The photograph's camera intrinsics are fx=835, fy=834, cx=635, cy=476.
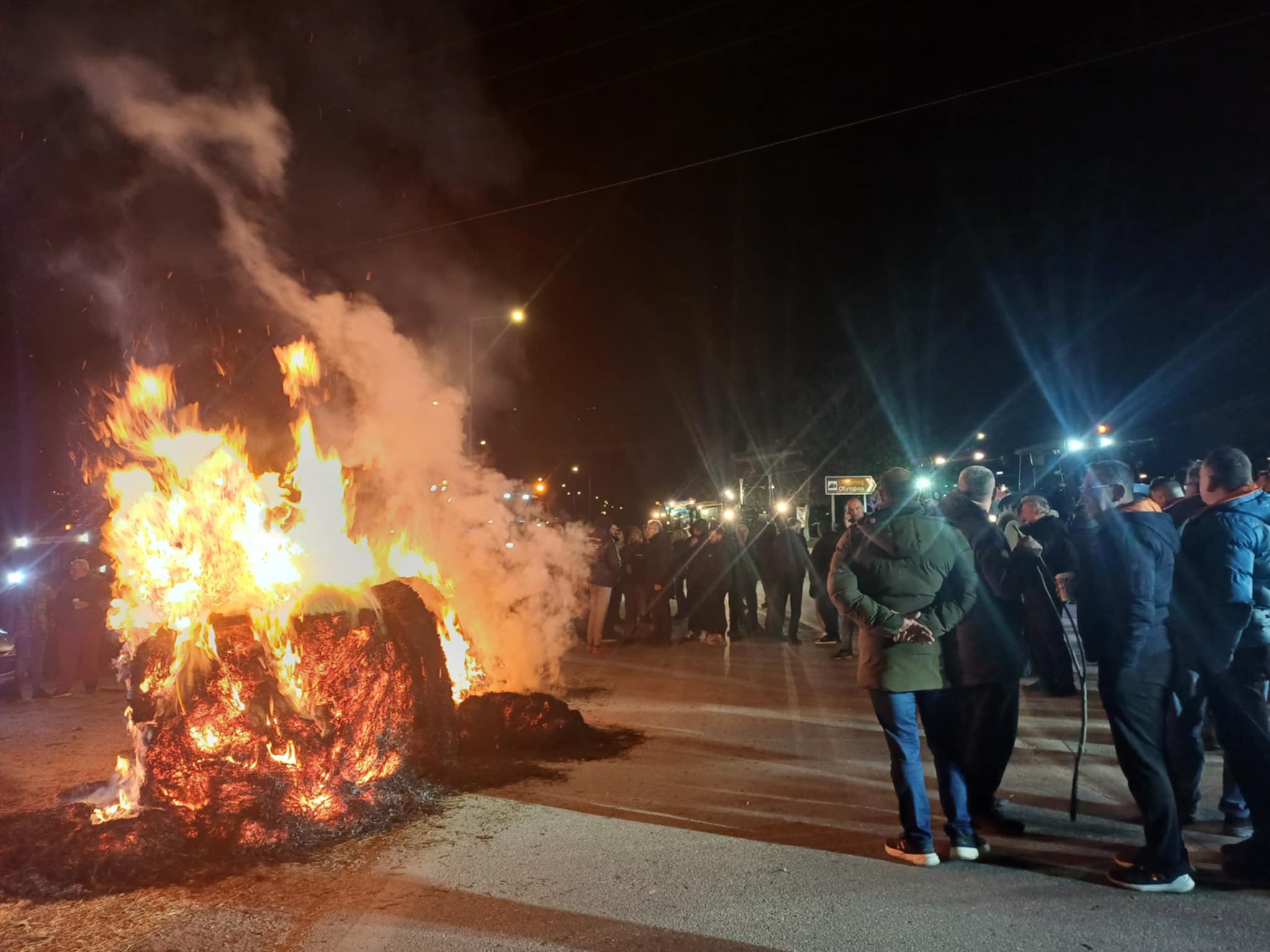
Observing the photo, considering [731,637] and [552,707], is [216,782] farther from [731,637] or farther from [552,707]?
[731,637]

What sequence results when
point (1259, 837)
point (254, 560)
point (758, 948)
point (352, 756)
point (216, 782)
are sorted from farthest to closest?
point (254, 560)
point (352, 756)
point (216, 782)
point (1259, 837)
point (758, 948)

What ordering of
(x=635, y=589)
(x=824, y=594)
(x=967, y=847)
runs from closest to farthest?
(x=967, y=847) < (x=824, y=594) < (x=635, y=589)

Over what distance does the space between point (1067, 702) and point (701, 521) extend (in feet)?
A: 22.6

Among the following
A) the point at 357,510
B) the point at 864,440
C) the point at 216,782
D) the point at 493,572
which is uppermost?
the point at 864,440

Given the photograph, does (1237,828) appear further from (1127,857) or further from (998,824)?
(998,824)

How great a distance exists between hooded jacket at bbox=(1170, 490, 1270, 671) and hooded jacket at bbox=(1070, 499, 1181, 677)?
128mm

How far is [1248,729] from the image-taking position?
13.2 feet

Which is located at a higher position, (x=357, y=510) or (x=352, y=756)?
(x=357, y=510)

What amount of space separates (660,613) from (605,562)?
1.28 meters

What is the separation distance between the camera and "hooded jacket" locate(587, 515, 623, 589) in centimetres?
1238

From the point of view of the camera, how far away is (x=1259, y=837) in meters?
3.91

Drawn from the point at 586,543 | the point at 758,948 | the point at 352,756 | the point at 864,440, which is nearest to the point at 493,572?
the point at 586,543

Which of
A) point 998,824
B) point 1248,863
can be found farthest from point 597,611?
point 1248,863

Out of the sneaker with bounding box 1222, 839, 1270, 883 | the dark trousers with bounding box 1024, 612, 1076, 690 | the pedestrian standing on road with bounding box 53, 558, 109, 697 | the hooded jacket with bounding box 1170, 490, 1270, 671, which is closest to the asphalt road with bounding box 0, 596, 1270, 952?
the sneaker with bounding box 1222, 839, 1270, 883
